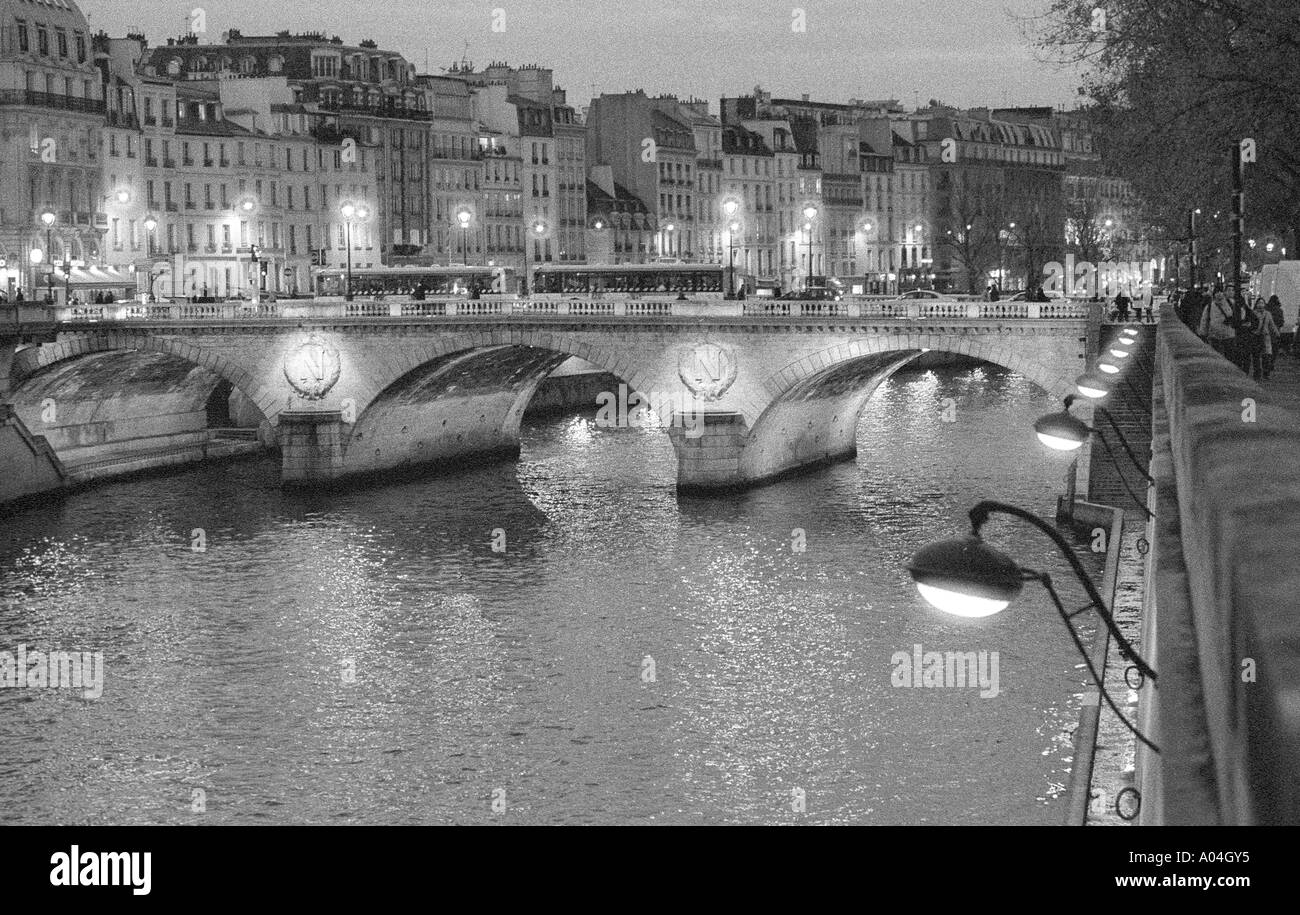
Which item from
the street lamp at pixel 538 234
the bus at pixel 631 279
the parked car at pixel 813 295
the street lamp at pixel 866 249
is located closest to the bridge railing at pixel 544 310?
the bus at pixel 631 279

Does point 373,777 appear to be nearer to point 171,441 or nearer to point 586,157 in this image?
point 171,441

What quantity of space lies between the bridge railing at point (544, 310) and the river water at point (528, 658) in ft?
11.4

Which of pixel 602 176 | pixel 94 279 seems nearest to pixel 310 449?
pixel 94 279

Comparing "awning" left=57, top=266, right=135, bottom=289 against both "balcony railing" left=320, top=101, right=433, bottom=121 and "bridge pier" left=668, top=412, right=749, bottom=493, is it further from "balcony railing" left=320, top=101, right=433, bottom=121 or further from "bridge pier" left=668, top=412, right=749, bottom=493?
"bridge pier" left=668, top=412, right=749, bottom=493

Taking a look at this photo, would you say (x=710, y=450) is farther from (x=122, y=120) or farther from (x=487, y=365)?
(x=122, y=120)

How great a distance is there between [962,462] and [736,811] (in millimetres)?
27864

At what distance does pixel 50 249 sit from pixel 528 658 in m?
41.6

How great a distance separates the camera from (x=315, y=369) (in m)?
52.1

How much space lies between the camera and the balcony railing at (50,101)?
6650 cm

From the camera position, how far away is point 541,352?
55125 millimetres

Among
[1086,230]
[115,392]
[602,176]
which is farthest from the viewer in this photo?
[1086,230]

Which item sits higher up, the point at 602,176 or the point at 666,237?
the point at 602,176

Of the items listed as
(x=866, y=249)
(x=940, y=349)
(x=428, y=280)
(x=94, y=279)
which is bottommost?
(x=940, y=349)

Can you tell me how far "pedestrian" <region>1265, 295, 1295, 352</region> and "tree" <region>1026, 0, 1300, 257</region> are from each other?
1435 millimetres
